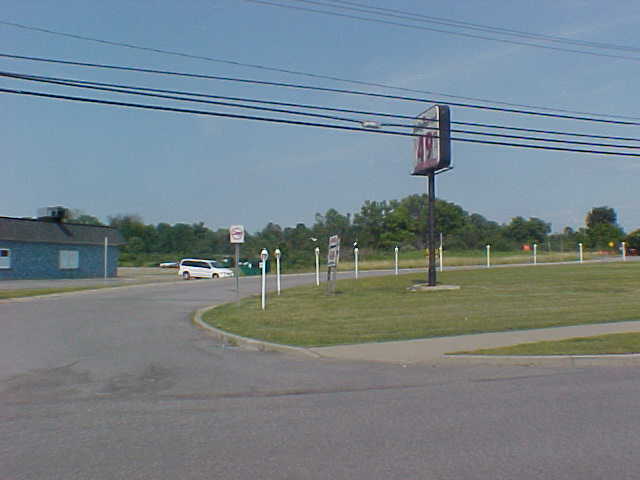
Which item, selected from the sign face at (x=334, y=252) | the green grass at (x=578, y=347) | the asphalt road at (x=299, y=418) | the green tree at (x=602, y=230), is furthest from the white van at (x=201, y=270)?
the green tree at (x=602, y=230)

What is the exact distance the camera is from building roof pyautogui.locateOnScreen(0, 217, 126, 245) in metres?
46.3

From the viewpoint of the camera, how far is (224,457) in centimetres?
625

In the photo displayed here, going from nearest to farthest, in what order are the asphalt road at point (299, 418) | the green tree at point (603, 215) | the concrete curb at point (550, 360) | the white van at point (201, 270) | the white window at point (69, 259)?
the asphalt road at point (299, 418)
the concrete curb at point (550, 360)
the white van at point (201, 270)
the white window at point (69, 259)
the green tree at point (603, 215)

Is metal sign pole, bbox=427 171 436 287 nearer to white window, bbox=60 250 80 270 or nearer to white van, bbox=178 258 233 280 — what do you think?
white van, bbox=178 258 233 280

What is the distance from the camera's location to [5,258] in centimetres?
4591

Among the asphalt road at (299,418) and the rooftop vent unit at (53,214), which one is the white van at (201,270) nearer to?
the rooftop vent unit at (53,214)

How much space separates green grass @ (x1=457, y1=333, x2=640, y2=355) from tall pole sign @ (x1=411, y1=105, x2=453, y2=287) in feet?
39.2

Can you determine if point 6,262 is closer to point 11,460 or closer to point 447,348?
point 447,348

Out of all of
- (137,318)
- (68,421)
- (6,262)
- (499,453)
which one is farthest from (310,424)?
(6,262)

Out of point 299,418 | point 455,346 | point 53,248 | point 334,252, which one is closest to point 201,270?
point 53,248

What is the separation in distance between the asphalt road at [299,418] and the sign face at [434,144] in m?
13.6

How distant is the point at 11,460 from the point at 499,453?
14.9ft

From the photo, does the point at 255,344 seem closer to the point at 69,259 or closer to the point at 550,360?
the point at 550,360

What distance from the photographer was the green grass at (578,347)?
39.1 feet
